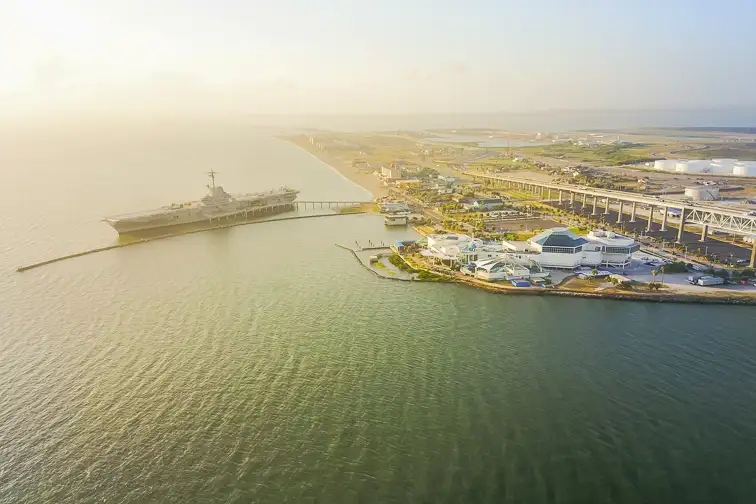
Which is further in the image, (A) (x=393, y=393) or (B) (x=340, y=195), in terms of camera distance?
(B) (x=340, y=195)

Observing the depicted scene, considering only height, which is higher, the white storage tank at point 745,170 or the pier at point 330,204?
the white storage tank at point 745,170

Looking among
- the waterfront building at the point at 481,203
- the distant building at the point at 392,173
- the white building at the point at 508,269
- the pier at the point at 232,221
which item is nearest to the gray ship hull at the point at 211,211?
the pier at the point at 232,221

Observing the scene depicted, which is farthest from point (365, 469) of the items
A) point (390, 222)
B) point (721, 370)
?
point (390, 222)

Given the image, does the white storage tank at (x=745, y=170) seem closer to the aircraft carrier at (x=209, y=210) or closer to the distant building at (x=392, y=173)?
the distant building at (x=392, y=173)

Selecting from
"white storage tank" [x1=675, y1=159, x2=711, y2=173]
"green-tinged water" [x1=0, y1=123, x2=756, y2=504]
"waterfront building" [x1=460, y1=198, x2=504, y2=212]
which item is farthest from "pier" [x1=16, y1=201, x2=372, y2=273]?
"white storage tank" [x1=675, y1=159, x2=711, y2=173]

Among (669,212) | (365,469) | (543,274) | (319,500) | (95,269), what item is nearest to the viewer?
(319,500)

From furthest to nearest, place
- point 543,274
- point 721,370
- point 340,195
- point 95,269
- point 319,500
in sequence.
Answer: point 340,195 < point 95,269 < point 543,274 < point 721,370 < point 319,500

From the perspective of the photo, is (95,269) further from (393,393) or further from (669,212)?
(669,212)

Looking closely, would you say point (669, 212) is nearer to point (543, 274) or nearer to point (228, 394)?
point (543, 274)
